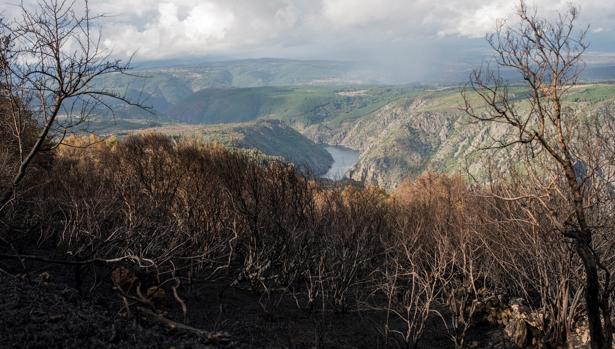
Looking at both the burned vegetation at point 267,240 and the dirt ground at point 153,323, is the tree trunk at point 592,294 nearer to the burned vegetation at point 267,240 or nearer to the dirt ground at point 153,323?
the burned vegetation at point 267,240

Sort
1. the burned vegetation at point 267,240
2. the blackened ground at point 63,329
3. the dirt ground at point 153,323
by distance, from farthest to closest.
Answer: the burned vegetation at point 267,240 < the dirt ground at point 153,323 < the blackened ground at point 63,329

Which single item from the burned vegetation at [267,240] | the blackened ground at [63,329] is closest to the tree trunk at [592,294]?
the burned vegetation at [267,240]

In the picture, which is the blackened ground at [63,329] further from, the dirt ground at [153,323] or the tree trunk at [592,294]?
the tree trunk at [592,294]

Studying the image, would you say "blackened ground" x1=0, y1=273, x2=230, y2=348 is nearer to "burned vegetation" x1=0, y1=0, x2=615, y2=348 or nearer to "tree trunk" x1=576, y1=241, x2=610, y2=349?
"burned vegetation" x1=0, y1=0, x2=615, y2=348

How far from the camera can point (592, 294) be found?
9.95 metres

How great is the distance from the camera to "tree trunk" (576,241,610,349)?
958cm

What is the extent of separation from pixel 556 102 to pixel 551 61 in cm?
104

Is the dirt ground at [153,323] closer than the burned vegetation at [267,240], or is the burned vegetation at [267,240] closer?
the dirt ground at [153,323]

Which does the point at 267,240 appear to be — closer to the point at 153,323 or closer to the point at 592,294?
the point at 153,323

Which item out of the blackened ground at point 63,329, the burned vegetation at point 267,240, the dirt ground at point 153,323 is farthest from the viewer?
the burned vegetation at point 267,240

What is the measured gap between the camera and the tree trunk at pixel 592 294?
31.4 ft

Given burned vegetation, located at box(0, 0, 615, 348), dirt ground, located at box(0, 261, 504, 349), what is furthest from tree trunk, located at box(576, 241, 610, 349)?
dirt ground, located at box(0, 261, 504, 349)

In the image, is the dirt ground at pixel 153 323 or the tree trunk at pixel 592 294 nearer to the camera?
the dirt ground at pixel 153 323

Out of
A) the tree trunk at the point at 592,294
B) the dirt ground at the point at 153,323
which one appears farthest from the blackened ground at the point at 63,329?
the tree trunk at the point at 592,294
